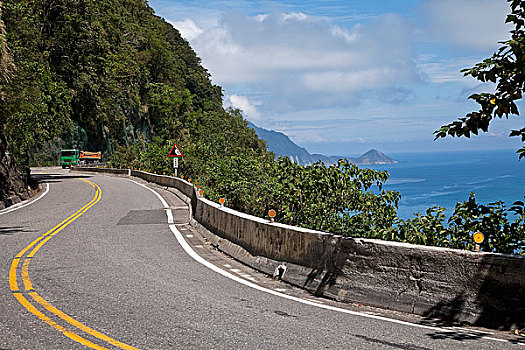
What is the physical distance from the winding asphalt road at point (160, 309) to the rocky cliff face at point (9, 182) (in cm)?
1232

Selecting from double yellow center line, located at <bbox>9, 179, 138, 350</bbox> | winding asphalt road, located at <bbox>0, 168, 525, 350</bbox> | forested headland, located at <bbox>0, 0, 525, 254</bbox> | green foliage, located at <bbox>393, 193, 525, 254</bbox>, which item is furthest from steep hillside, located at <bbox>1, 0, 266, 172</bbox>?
green foliage, located at <bbox>393, 193, 525, 254</bbox>

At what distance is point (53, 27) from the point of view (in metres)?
44.2

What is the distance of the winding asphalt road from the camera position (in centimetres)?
555

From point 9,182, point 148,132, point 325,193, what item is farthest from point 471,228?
point 148,132

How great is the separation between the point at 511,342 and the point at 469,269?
1.00 metres

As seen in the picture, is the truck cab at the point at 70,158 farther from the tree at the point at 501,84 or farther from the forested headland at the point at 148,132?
the tree at the point at 501,84

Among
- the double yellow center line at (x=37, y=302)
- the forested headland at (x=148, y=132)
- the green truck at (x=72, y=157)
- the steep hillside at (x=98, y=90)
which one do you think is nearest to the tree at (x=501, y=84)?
the forested headland at (x=148, y=132)

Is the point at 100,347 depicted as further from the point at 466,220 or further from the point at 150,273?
the point at 466,220

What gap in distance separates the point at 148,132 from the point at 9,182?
6406 cm

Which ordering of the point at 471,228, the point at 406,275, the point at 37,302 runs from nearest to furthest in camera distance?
the point at 406,275 → the point at 37,302 → the point at 471,228

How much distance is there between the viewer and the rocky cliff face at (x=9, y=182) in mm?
24453

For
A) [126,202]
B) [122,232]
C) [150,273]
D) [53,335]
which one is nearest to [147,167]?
[126,202]

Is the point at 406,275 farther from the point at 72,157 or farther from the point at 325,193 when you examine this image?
the point at 72,157

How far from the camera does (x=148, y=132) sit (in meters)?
89.3
